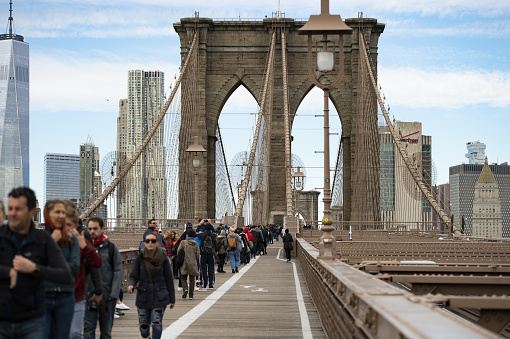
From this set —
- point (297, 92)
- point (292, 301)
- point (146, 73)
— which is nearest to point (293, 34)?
point (297, 92)

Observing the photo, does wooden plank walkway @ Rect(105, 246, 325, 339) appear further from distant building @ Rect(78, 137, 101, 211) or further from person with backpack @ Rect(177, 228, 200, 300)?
distant building @ Rect(78, 137, 101, 211)

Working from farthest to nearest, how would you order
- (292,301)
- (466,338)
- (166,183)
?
(166,183) → (292,301) → (466,338)

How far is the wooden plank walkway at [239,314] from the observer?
11609mm

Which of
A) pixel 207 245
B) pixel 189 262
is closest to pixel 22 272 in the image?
pixel 189 262

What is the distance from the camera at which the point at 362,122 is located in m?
A: 62.0

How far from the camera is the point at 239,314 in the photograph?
46.3ft

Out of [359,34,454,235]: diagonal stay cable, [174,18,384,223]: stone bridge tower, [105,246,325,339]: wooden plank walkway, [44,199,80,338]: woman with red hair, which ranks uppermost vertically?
[174,18,384,223]: stone bridge tower

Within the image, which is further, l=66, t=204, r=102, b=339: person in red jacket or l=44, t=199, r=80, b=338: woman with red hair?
l=66, t=204, r=102, b=339: person in red jacket

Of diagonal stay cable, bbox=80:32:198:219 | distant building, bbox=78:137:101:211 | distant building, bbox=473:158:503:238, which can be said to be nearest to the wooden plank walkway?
diagonal stay cable, bbox=80:32:198:219

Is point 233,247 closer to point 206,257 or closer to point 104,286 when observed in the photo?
point 206,257

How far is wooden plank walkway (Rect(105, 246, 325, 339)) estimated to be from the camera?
1161cm

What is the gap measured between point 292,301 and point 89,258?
9379 mm

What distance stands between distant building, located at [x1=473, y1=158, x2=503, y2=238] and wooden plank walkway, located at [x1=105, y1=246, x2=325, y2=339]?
17543 centimetres

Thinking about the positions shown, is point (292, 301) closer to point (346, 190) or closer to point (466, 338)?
point (466, 338)
